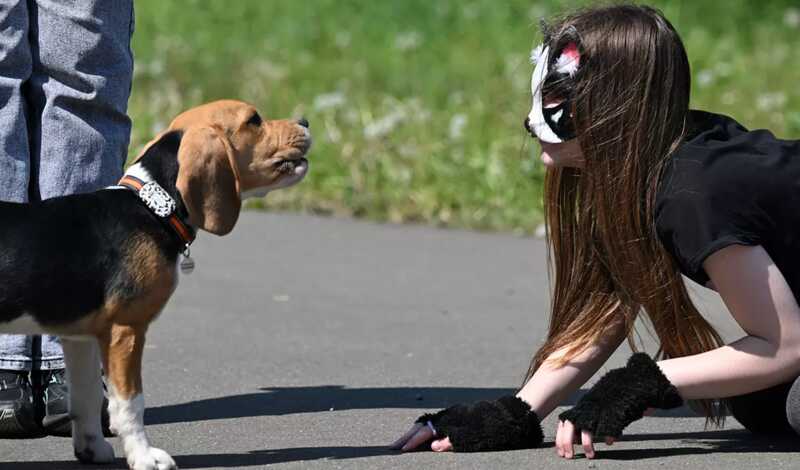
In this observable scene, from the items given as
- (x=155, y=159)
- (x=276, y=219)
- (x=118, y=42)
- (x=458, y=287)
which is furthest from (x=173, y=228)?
(x=276, y=219)

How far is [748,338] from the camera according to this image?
4234 mm

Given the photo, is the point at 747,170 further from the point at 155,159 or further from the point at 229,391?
the point at 229,391

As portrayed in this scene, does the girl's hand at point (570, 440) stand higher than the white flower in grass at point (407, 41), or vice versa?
the white flower in grass at point (407, 41)

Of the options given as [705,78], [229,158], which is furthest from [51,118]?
[705,78]

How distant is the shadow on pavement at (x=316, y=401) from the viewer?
5016 millimetres

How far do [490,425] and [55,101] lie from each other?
1.73 metres

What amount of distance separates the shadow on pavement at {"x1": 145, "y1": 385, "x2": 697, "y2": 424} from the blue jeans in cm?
48

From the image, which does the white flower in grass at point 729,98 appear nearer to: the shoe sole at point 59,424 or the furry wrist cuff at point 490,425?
the furry wrist cuff at point 490,425

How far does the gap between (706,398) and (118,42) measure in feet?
7.09

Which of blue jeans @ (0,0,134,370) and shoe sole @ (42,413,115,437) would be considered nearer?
shoe sole @ (42,413,115,437)

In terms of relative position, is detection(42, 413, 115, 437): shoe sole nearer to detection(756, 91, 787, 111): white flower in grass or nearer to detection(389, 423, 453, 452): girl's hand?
detection(389, 423, 453, 452): girl's hand

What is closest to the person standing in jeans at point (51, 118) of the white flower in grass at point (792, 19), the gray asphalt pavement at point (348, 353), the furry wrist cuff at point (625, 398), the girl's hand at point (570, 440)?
the gray asphalt pavement at point (348, 353)

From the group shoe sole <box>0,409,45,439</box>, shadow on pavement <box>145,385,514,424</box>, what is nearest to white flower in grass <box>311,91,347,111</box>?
shadow on pavement <box>145,385,514,424</box>

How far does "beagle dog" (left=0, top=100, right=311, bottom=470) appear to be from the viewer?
3965mm
